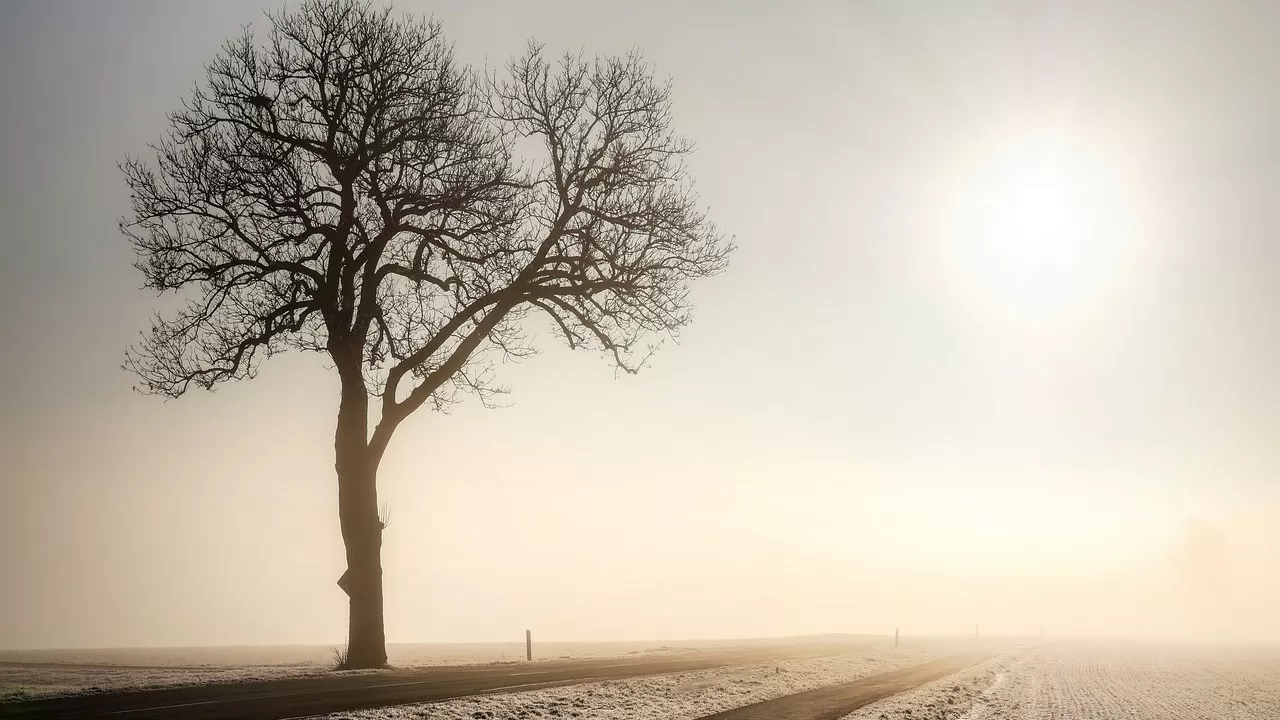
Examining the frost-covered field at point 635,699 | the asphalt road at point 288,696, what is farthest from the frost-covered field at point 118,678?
the frost-covered field at point 635,699

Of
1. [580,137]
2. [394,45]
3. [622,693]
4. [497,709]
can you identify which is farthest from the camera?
[580,137]

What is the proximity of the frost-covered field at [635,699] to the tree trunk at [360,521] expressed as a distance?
6.59m

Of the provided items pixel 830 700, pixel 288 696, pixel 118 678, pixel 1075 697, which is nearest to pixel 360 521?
pixel 118 678

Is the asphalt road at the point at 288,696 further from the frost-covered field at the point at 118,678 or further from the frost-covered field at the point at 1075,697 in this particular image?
the frost-covered field at the point at 1075,697

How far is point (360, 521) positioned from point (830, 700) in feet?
39.4

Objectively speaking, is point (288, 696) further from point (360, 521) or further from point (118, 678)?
point (360, 521)

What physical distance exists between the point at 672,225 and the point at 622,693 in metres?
13.4

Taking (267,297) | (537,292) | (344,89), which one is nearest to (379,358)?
(267,297)

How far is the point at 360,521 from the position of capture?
21.6 m

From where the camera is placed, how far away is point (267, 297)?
73.1 ft

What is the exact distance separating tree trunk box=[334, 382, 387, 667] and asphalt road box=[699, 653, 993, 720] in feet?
32.1

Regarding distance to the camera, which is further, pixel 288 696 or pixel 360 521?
pixel 360 521

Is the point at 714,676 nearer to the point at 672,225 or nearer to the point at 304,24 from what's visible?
the point at 672,225

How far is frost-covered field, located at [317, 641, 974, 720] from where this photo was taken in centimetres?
1252
